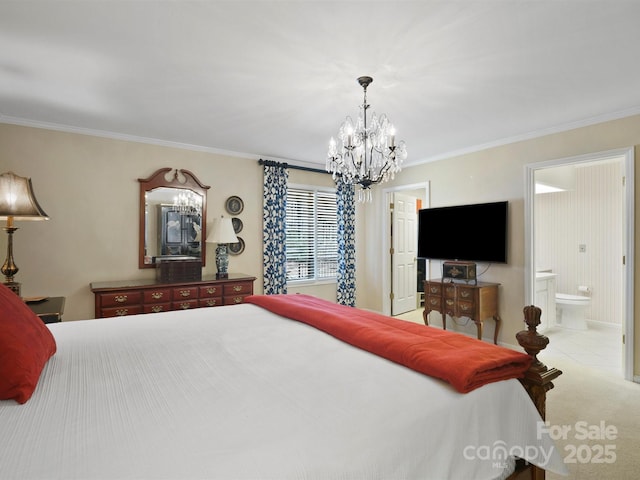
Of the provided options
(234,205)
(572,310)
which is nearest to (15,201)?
(234,205)

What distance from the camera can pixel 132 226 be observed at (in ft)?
13.2

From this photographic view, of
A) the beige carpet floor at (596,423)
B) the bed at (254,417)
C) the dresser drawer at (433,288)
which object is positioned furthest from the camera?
the dresser drawer at (433,288)

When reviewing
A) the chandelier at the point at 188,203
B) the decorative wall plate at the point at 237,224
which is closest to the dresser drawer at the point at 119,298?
the chandelier at the point at 188,203

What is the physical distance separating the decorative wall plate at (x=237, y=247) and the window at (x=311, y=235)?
803 millimetres

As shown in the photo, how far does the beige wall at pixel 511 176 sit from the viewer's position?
3.36 metres

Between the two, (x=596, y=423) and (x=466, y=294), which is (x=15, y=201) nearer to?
(x=466, y=294)

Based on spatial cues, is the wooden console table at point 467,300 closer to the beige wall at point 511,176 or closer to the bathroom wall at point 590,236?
the beige wall at point 511,176

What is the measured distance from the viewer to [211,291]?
400 centimetres

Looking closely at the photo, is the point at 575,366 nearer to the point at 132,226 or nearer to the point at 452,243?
the point at 452,243

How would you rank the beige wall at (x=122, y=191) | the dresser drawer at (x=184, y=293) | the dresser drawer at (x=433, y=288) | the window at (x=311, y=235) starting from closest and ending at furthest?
the beige wall at (x=122, y=191), the dresser drawer at (x=184, y=293), the dresser drawer at (x=433, y=288), the window at (x=311, y=235)

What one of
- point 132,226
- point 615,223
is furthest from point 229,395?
point 615,223

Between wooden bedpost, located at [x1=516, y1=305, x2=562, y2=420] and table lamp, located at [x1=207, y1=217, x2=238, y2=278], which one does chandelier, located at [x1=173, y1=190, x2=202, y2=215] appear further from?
wooden bedpost, located at [x1=516, y1=305, x2=562, y2=420]

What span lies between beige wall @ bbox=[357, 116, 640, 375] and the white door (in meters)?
0.83

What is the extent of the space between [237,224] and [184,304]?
135 centimetres
